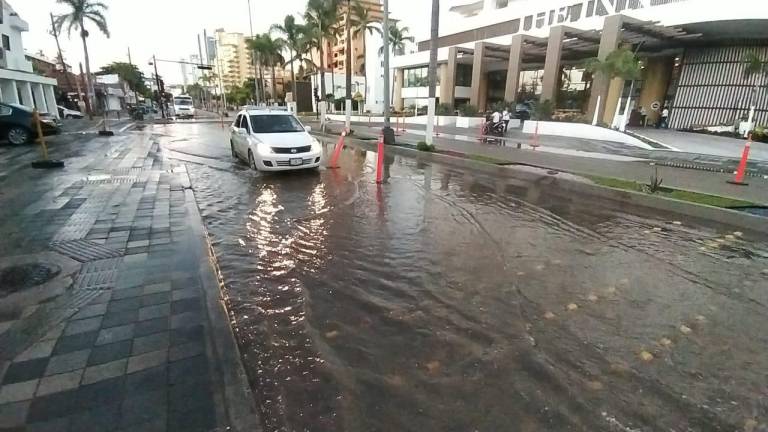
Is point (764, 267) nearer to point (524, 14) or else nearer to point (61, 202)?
point (61, 202)

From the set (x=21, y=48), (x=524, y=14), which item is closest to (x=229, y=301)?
(x=524, y=14)

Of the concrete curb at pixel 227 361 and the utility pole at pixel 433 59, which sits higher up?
the utility pole at pixel 433 59

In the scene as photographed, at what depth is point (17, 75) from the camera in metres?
31.2

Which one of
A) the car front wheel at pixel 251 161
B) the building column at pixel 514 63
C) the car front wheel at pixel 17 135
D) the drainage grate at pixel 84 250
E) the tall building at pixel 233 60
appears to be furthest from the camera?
the tall building at pixel 233 60

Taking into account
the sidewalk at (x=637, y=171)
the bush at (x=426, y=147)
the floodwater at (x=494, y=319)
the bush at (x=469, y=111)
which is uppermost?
the bush at (x=469, y=111)

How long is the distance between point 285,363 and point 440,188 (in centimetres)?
710

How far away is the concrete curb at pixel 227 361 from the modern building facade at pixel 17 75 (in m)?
37.9

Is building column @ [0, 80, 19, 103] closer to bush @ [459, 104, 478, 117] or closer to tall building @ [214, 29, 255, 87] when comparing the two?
bush @ [459, 104, 478, 117]

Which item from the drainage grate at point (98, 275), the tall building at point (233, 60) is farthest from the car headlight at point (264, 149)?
the tall building at point (233, 60)

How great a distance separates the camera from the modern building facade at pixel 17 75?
3116 cm

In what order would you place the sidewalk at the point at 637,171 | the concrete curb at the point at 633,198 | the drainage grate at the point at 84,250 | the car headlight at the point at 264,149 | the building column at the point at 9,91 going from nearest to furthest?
the drainage grate at the point at 84,250 < the concrete curb at the point at 633,198 < the sidewalk at the point at 637,171 < the car headlight at the point at 264,149 < the building column at the point at 9,91

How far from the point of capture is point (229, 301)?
158 inches

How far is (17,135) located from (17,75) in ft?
72.8

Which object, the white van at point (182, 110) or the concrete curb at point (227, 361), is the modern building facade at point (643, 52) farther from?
the white van at point (182, 110)
